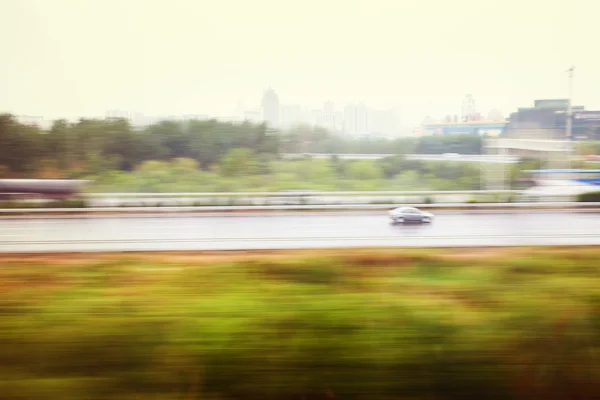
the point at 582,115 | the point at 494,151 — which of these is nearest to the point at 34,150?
the point at 494,151

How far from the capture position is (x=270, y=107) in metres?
5.35

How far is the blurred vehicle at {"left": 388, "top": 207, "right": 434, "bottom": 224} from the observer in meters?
4.69

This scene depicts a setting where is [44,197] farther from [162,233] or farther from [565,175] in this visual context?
[565,175]

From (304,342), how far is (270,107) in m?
3.85

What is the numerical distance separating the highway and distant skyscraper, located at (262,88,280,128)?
125 centimetres

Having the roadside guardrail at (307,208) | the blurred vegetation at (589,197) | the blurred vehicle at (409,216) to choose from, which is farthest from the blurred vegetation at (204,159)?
the blurred vegetation at (589,197)

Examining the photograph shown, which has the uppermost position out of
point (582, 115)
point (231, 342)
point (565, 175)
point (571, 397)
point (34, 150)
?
point (582, 115)

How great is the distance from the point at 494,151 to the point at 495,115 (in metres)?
0.52

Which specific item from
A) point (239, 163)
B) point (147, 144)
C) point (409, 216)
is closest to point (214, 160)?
point (239, 163)

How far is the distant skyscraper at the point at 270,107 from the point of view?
5.30 m

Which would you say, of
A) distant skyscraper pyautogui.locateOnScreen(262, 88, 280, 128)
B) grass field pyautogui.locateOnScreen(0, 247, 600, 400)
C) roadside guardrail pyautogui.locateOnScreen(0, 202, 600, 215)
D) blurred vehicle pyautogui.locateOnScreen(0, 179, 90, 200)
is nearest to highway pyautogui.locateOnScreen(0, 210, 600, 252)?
roadside guardrail pyautogui.locateOnScreen(0, 202, 600, 215)

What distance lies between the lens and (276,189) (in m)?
5.04

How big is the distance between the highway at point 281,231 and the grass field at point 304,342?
1.99 m

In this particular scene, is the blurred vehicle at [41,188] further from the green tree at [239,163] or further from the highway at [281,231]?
the green tree at [239,163]
